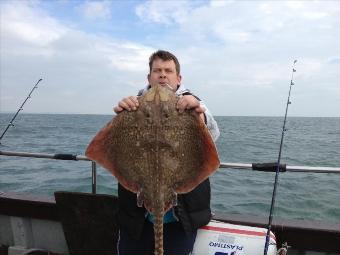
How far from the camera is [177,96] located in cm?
255

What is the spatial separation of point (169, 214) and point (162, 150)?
2.11 feet

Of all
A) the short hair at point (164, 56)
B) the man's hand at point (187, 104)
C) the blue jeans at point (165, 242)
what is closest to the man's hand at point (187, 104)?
the man's hand at point (187, 104)

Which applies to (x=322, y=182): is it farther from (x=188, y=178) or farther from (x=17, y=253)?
(x=188, y=178)

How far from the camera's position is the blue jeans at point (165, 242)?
116 inches

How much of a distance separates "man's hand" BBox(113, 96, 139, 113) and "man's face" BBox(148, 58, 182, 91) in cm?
48

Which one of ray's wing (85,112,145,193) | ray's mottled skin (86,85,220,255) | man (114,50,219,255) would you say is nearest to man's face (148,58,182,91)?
man (114,50,219,255)

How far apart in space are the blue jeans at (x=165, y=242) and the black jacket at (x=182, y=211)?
0.11 m

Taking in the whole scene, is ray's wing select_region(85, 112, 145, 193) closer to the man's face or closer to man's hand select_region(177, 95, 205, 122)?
man's hand select_region(177, 95, 205, 122)

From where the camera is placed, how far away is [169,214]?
288 cm

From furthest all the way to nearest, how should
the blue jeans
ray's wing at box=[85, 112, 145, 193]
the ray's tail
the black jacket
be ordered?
1. the blue jeans
2. the black jacket
3. ray's wing at box=[85, 112, 145, 193]
4. the ray's tail

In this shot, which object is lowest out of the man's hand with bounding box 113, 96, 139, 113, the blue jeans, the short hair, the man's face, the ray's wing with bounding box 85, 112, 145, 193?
the blue jeans

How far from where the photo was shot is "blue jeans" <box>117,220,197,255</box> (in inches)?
116

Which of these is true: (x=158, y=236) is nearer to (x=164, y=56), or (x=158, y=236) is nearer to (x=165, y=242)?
(x=165, y=242)

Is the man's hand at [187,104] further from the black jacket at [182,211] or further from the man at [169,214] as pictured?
the black jacket at [182,211]
